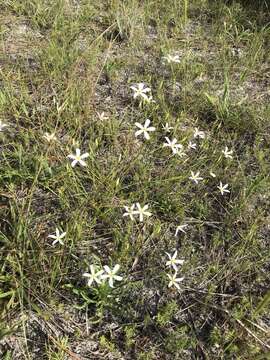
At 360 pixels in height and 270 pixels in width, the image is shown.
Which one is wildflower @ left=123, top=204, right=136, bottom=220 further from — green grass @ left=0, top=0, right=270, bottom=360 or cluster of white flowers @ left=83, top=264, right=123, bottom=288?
cluster of white flowers @ left=83, top=264, right=123, bottom=288

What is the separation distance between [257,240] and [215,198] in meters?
0.32

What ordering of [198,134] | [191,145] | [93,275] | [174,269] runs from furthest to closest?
[198,134]
[191,145]
[174,269]
[93,275]

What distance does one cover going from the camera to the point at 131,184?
7.88 ft

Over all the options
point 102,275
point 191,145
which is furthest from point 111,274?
point 191,145

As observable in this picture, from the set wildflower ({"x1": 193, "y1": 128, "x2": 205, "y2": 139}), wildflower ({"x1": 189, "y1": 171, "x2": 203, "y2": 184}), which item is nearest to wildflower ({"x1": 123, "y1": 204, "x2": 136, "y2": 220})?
wildflower ({"x1": 189, "y1": 171, "x2": 203, "y2": 184})

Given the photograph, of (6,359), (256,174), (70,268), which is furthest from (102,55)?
(6,359)

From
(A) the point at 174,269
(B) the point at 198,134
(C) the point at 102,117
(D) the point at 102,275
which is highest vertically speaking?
(C) the point at 102,117

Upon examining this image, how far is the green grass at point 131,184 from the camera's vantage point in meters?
1.95

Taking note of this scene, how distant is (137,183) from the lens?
2348 millimetres

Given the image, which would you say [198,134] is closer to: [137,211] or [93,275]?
[137,211]

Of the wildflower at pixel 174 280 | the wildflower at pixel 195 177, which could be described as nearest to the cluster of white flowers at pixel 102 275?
the wildflower at pixel 174 280

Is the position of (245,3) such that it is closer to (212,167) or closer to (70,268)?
(212,167)

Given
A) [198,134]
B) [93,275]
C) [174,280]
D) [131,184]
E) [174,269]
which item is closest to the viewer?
[93,275]

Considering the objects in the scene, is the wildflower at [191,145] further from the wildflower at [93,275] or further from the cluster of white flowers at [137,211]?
the wildflower at [93,275]
